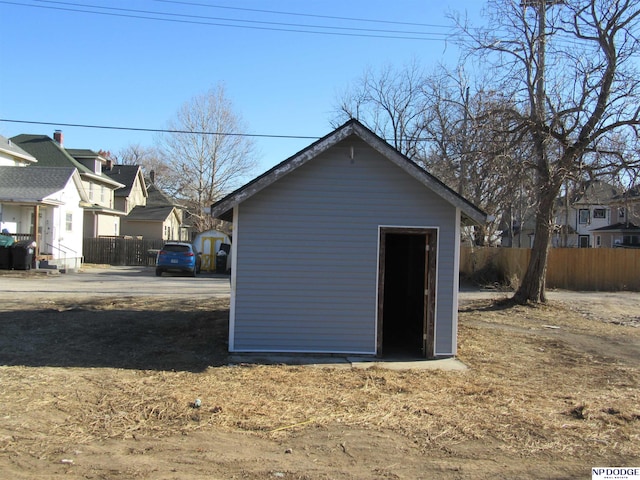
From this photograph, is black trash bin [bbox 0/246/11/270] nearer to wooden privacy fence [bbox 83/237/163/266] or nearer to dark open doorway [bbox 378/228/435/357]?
wooden privacy fence [bbox 83/237/163/266]

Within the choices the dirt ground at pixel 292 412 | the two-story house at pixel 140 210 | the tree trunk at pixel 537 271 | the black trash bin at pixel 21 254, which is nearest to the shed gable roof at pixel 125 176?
the two-story house at pixel 140 210

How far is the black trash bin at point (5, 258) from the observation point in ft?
71.8

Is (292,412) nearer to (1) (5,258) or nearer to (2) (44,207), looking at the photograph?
(1) (5,258)

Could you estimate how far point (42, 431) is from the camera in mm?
5062

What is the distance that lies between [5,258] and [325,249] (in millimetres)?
18784

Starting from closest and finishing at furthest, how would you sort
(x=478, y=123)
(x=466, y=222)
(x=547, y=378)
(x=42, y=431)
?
(x=42, y=431)
(x=547, y=378)
(x=466, y=222)
(x=478, y=123)

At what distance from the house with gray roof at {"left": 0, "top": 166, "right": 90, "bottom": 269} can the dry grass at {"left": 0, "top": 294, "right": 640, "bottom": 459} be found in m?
16.7

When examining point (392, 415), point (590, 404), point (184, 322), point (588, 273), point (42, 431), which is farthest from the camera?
point (588, 273)

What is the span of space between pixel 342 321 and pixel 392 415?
3.18 m

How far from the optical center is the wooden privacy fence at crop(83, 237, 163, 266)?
32.0 m

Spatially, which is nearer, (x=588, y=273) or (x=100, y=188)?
Answer: (x=588, y=273)

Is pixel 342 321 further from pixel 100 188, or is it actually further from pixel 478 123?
pixel 100 188

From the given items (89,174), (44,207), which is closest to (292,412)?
(44,207)

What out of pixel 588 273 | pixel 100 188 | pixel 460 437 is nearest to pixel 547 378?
pixel 460 437
